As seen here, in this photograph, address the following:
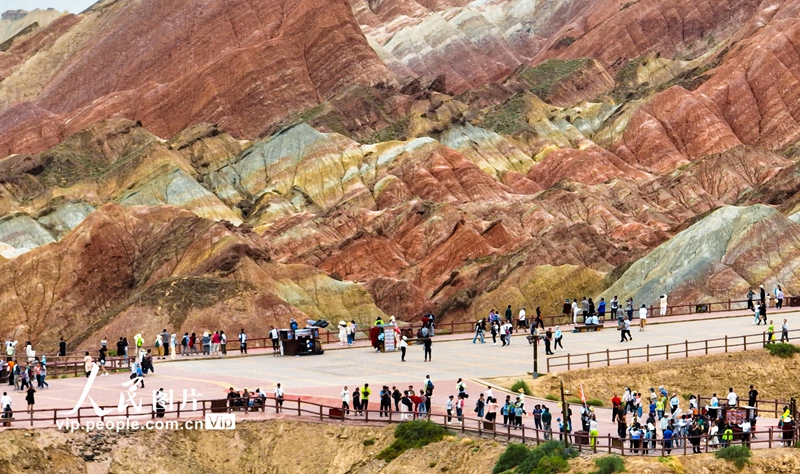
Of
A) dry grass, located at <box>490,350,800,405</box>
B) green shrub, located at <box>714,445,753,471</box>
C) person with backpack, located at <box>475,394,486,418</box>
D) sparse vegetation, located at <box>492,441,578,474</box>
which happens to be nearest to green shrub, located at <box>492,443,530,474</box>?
sparse vegetation, located at <box>492,441,578,474</box>

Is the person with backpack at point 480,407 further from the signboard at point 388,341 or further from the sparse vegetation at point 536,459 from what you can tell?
the signboard at point 388,341

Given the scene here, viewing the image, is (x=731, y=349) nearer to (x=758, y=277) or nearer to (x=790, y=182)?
(x=758, y=277)

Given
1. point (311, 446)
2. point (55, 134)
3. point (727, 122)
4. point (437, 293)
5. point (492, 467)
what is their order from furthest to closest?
point (55, 134) < point (727, 122) < point (437, 293) < point (311, 446) < point (492, 467)

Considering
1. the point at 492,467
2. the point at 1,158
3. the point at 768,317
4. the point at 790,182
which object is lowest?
the point at 492,467

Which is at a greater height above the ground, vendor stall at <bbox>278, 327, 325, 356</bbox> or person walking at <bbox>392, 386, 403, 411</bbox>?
vendor stall at <bbox>278, 327, 325, 356</bbox>

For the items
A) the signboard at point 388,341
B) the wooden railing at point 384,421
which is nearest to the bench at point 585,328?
the signboard at point 388,341

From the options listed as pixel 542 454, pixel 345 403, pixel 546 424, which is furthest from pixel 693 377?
pixel 542 454

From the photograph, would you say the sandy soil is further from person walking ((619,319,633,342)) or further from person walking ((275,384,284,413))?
person walking ((275,384,284,413))

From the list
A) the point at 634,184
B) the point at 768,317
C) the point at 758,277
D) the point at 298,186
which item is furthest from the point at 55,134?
the point at 768,317
